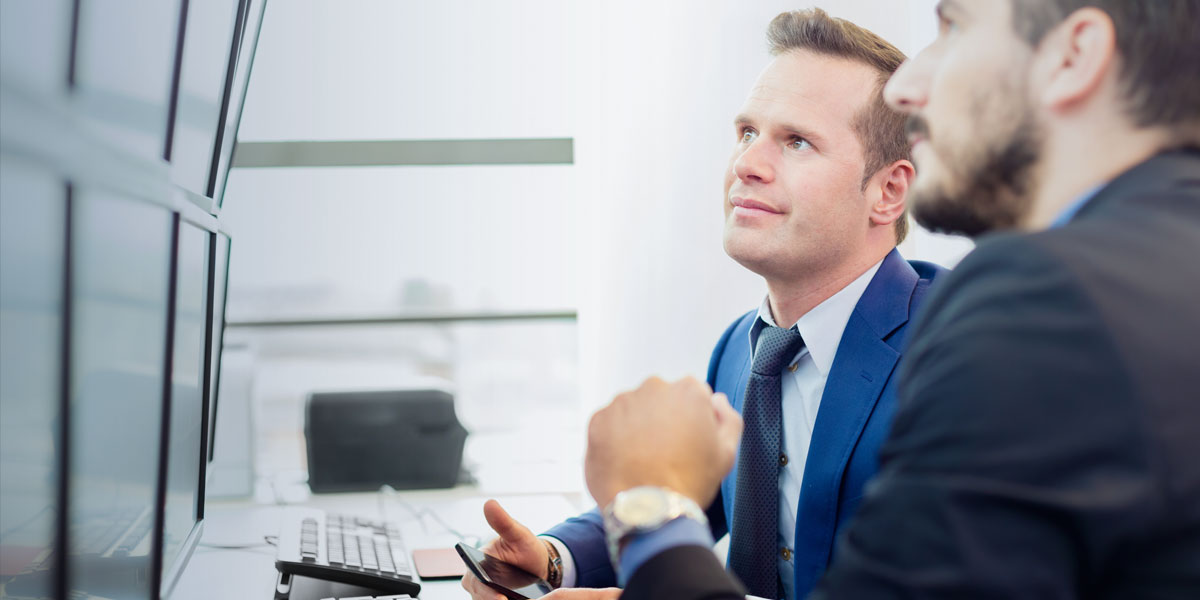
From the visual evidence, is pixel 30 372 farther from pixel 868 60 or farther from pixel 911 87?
pixel 868 60

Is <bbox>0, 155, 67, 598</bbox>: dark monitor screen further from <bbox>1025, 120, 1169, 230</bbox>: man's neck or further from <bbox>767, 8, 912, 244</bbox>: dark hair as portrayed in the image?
<bbox>767, 8, 912, 244</bbox>: dark hair

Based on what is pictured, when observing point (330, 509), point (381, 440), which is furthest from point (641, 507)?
point (381, 440)

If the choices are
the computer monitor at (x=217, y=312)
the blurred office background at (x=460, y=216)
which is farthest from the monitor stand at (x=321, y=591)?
the blurred office background at (x=460, y=216)

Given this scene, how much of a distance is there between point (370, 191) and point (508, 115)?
612 millimetres

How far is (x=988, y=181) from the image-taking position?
24.5 inches

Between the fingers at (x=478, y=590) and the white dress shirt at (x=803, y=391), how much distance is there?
0.38 ft

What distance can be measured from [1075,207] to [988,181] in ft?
0.24

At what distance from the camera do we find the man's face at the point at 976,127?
60cm

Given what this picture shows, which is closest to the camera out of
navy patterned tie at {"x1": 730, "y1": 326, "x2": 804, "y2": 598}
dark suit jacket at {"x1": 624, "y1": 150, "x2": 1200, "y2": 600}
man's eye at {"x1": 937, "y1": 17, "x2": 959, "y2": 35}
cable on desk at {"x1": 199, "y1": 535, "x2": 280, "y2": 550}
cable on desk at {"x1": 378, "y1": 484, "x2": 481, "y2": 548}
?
dark suit jacket at {"x1": 624, "y1": 150, "x2": 1200, "y2": 600}

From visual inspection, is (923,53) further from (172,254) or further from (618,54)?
(618,54)

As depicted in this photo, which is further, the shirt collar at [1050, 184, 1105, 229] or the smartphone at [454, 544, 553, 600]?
the smartphone at [454, 544, 553, 600]

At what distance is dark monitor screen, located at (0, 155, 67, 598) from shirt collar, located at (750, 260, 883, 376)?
36.2 inches

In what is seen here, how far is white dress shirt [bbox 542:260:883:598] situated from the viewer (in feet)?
3.84

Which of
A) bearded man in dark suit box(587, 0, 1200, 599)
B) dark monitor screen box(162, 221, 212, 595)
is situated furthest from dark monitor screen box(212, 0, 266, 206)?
bearded man in dark suit box(587, 0, 1200, 599)
